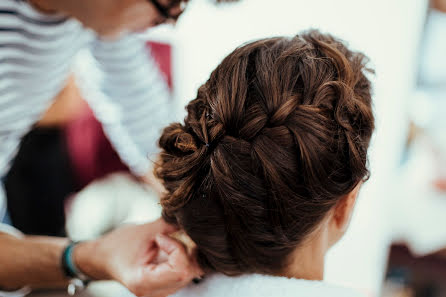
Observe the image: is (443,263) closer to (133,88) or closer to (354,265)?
(354,265)

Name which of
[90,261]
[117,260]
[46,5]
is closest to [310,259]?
[117,260]

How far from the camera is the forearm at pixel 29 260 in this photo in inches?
36.8

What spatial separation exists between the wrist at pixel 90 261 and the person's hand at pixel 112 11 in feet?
1.86

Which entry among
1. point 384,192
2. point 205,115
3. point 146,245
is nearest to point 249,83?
point 205,115

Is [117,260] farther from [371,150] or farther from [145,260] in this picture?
[371,150]

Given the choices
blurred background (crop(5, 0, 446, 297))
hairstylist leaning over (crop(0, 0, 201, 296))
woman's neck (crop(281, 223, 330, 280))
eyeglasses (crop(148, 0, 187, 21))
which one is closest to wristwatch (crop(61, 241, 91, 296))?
hairstylist leaning over (crop(0, 0, 201, 296))

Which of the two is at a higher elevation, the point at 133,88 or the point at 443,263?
the point at 133,88

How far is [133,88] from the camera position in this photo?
1.49m

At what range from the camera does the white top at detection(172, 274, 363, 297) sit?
651 millimetres

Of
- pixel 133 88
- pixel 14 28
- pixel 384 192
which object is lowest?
pixel 384 192

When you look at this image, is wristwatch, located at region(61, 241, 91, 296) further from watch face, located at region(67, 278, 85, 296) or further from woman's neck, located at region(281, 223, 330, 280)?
woman's neck, located at region(281, 223, 330, 280)

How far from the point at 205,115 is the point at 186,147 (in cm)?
6

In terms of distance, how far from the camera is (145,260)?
729mm

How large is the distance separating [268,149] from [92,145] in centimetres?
151
